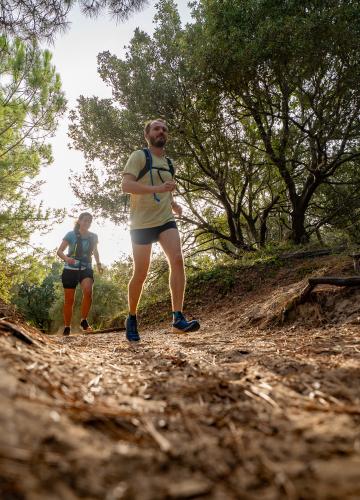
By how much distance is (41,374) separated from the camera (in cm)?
132

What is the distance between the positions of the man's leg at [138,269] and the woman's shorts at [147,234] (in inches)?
1.9

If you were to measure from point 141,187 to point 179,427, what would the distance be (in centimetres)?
284

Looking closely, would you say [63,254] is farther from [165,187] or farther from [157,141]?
[165,187]

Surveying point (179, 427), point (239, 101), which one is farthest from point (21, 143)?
point (179, 427)

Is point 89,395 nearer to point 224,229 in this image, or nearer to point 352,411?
point 352,411

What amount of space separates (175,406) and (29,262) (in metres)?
15.2

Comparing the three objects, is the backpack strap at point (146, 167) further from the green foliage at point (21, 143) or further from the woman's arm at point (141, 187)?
the green foliage at point (21, 143)

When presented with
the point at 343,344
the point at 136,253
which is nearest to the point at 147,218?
the point at 136,253

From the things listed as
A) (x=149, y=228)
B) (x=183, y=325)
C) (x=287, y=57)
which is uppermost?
(x=287, y=57)

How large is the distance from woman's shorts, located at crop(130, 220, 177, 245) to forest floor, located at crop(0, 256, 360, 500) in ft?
6.38

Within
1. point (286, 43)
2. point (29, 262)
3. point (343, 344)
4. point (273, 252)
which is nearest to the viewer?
point (343, 344)

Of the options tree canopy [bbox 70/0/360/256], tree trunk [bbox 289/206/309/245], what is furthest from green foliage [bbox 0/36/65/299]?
tree trunk [bbox 289/206/309/245]

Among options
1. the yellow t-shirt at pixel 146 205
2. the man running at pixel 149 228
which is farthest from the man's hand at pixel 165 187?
the yellow t-shirt at pixel 146 205

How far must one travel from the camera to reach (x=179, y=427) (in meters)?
0.97
